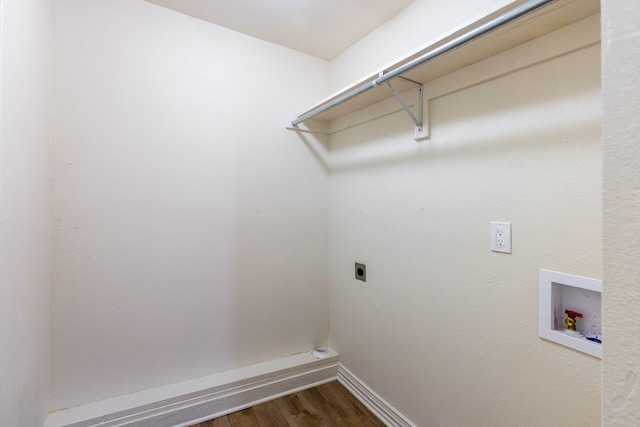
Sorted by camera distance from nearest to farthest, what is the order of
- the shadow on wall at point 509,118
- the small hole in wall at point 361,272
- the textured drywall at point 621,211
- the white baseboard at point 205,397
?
the textured drywall at point 621,211 < the shadow on wall at point 509,118 < the white baseboard at point 205,397 < the small hole in wall at point 361,272

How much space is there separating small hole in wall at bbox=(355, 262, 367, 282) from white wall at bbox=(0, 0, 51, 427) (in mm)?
1540

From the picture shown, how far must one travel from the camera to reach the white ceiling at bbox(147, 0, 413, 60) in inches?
60.2

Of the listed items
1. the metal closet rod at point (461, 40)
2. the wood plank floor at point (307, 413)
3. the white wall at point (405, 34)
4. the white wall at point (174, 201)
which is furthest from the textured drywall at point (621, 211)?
the white wall at point (174, 201)

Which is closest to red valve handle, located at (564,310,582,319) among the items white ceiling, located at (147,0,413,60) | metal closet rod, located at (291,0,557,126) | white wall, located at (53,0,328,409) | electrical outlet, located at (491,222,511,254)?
electrical outlet, located at (491,222,511,254)

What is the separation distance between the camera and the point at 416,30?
1.44 meters

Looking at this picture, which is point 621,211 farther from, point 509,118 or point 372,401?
point 372,401

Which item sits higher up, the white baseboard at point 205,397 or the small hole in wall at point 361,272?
the small hole in wall at point 361,272

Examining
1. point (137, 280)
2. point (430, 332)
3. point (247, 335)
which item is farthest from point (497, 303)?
point (137, 280)

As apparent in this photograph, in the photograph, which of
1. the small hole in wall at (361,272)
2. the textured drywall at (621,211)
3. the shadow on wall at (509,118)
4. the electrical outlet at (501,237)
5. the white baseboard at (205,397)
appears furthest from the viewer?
the small hole in wall at (361,272)

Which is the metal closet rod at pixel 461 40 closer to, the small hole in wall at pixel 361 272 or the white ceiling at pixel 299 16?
the white ceiling at pixel 299 16

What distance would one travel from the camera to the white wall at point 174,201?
1.41m

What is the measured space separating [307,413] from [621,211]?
1.80 metres

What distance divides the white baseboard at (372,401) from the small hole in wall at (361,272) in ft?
2.14

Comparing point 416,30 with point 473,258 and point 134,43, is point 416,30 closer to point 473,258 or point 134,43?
point 473,258
